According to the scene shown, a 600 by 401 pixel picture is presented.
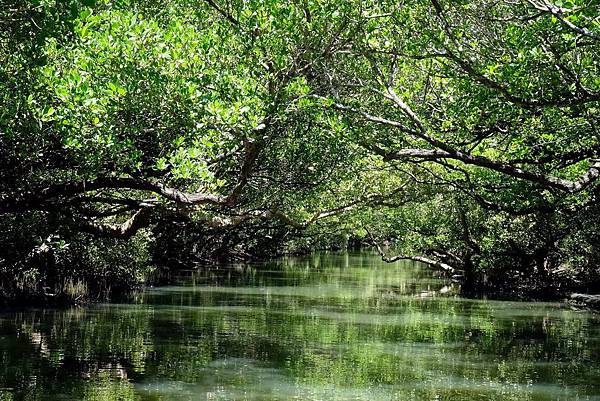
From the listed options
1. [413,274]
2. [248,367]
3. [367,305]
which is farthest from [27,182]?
[413,274]

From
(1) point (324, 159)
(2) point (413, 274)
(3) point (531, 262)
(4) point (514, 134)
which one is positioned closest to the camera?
(4) point (514, 134)

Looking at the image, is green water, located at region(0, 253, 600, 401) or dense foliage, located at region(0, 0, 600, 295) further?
green water, located at region(0, 253, 600, 401)

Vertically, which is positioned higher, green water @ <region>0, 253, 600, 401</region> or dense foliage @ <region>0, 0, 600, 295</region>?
dense foliage @ <region>0, 0, 600, 295</region>

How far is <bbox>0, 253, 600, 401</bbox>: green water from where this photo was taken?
33.7ft

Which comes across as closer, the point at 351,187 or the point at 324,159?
the point at 324,159

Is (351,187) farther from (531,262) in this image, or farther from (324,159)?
(531,262)

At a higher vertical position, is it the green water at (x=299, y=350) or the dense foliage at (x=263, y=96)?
the dense foliage at (x=263, y=96)

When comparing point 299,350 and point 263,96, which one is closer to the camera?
point 263,96

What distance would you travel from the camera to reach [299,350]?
13391 mm

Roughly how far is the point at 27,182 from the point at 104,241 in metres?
7.94

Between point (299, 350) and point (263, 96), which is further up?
point (263, 96)

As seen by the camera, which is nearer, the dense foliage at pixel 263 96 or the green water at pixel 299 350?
the dense foliage at pixel 263 96

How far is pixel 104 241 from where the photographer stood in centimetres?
2058

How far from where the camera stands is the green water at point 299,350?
10258 millimetres
